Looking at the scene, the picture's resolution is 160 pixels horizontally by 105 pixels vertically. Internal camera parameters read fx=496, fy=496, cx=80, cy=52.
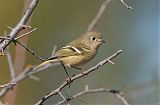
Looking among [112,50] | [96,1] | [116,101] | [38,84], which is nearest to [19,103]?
[38,84]

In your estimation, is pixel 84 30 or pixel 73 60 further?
pixel 84 30

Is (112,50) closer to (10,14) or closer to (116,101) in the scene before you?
(10,14)

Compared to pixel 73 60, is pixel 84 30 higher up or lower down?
higher up

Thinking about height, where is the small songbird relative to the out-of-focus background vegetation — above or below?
below

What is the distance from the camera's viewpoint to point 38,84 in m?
5.59

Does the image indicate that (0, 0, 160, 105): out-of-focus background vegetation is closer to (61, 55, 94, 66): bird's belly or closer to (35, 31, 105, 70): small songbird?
(35, 31, 105, 70): small songbird

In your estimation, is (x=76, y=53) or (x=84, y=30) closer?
(x=76, y=53)

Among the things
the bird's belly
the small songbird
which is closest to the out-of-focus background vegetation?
the small songbird

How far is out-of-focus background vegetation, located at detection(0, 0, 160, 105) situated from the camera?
202 inches

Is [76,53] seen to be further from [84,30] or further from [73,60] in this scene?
[84,30]

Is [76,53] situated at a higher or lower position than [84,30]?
lower

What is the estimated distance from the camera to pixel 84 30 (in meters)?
6.99

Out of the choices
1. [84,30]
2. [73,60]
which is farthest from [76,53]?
[84,30]

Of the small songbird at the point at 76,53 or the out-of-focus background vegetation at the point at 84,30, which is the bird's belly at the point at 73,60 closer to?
the small songbird at the point at 76,53
